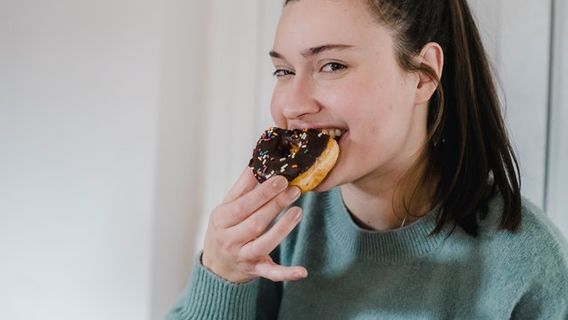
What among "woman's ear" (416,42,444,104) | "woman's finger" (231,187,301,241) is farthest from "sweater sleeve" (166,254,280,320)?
"woman's ear" (416,42,444,104)

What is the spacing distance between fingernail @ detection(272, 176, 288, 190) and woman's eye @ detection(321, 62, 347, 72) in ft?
0.70

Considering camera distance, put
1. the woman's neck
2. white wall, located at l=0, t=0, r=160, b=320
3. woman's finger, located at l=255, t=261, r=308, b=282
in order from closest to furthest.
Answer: woman's finger, located at l=255, t=261, r=308, b=282 → the woman's neck → white wall, located at l=0, t=0, r=160, b=320

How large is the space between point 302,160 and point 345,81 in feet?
0.51

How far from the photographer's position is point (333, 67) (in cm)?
90

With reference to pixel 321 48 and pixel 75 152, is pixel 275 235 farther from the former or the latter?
pixel 75 152

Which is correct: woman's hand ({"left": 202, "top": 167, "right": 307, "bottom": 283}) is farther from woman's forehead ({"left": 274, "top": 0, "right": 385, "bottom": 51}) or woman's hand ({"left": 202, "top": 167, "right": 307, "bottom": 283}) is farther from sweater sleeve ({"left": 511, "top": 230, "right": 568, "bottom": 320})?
sweater sleeve ({"left": 511, "top": 230, "right": 568, "bottom": 320})

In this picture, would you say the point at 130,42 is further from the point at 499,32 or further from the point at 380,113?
the point at 499,32

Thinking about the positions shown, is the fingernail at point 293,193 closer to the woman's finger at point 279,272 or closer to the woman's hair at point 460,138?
the woman's finger at point 279,272

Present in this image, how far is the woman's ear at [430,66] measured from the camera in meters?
0.96

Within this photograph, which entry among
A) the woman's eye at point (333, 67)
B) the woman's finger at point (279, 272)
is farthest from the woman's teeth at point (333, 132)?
the woman's finger at point (279, 272)

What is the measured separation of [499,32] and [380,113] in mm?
460

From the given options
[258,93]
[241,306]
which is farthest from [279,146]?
[258,93]

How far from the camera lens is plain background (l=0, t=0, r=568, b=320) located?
1.18 m

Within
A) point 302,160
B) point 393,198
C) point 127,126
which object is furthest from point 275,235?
point 127,126
